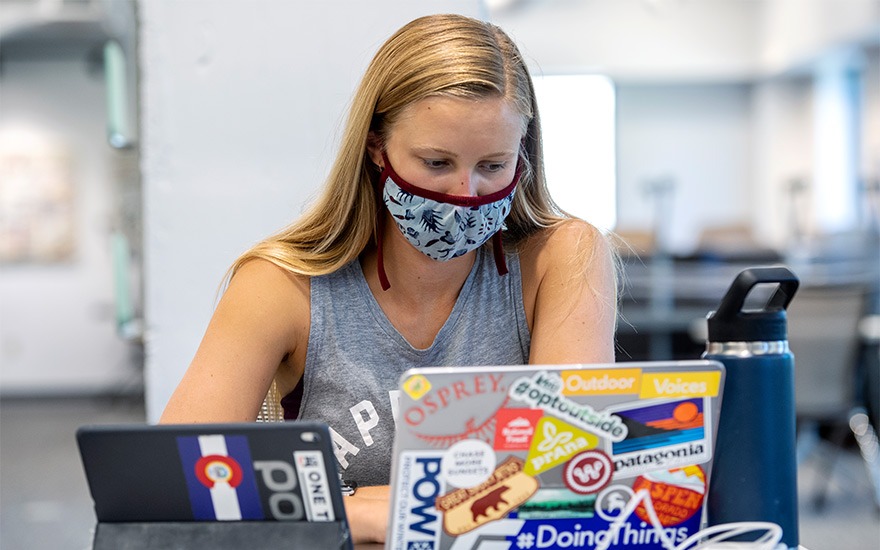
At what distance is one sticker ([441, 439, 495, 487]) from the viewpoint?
2.36 ft

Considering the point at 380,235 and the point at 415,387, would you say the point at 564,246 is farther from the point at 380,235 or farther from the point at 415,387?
the point at 415,387

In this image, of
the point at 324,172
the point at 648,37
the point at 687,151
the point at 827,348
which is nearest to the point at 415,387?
the point at 324,172

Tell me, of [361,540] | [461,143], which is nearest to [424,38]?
[461,143]

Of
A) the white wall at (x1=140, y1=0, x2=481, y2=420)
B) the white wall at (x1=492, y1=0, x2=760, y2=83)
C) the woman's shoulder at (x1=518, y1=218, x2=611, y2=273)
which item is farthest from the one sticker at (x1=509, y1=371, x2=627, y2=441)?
the white wall at (x1=492, y1=0, x2=760, y2=83)

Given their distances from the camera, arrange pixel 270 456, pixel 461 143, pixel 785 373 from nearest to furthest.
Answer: pixel 270 456 → pixel 785 373 → pixel 461 143

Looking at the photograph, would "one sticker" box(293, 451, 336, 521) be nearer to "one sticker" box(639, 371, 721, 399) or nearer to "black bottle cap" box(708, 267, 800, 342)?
"one sticker" box(639, 371, 721, 399)

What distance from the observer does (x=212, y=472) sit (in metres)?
0.72

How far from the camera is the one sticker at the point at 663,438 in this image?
0.74 m

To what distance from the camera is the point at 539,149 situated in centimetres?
136

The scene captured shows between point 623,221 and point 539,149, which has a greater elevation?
point 539,149

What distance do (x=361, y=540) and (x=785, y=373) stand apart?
0.41 metres

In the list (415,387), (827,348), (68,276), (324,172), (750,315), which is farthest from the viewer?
(68,276)

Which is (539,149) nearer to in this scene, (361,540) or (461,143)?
(461,143)

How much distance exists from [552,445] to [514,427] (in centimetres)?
3
